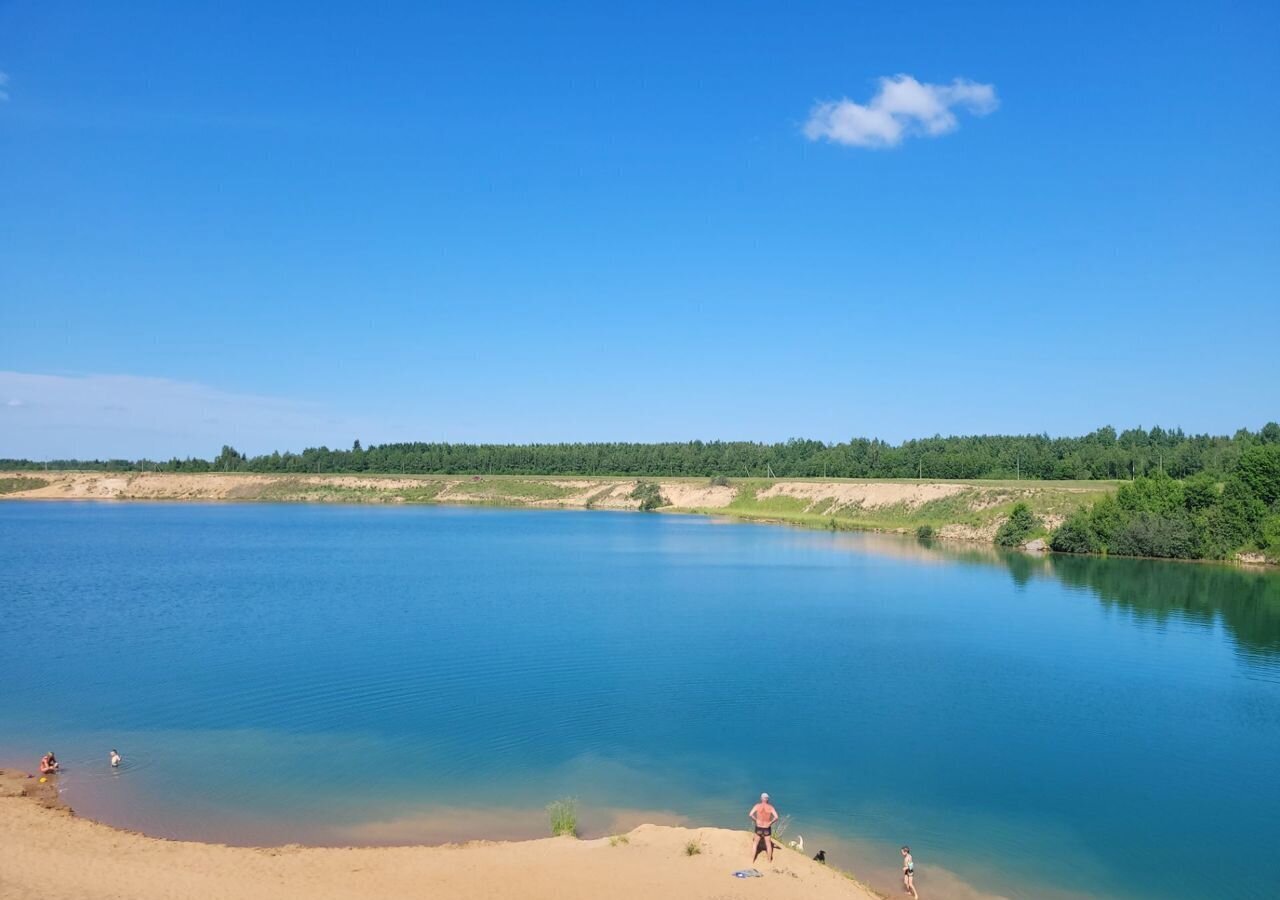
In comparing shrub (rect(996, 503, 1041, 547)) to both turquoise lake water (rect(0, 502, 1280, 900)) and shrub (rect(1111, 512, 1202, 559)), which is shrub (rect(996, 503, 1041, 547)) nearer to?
shrub (rect(1111, 512, 1202, 559))

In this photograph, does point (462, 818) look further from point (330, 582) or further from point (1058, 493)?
point (1058, 493)

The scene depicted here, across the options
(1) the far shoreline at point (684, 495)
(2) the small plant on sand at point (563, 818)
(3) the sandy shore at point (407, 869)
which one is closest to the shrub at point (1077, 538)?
(1) the far shoreline at point (684, 495)

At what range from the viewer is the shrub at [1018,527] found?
277ft

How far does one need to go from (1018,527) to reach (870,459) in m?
78.7

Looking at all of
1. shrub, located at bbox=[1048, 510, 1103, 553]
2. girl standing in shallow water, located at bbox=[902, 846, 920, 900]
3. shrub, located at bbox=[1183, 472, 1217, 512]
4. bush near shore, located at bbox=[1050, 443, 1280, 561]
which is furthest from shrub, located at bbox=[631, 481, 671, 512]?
girl standing in shallow water, located at bbox=[902, 846, 920, 900]

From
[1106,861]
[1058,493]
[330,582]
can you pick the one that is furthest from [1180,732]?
[1058,493]

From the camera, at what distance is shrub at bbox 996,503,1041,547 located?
277 ft

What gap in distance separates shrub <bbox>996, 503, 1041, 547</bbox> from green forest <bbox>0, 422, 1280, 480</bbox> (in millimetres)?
39859

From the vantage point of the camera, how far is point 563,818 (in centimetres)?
1895

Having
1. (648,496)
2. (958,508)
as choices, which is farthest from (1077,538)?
(648,496)

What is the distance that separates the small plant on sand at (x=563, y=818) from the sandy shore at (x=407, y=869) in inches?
14.6

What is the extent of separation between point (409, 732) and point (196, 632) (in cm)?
1887

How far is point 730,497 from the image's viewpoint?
14238cm

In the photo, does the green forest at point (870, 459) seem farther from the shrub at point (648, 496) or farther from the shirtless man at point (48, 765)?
the shirtless man at point (48, 765)
